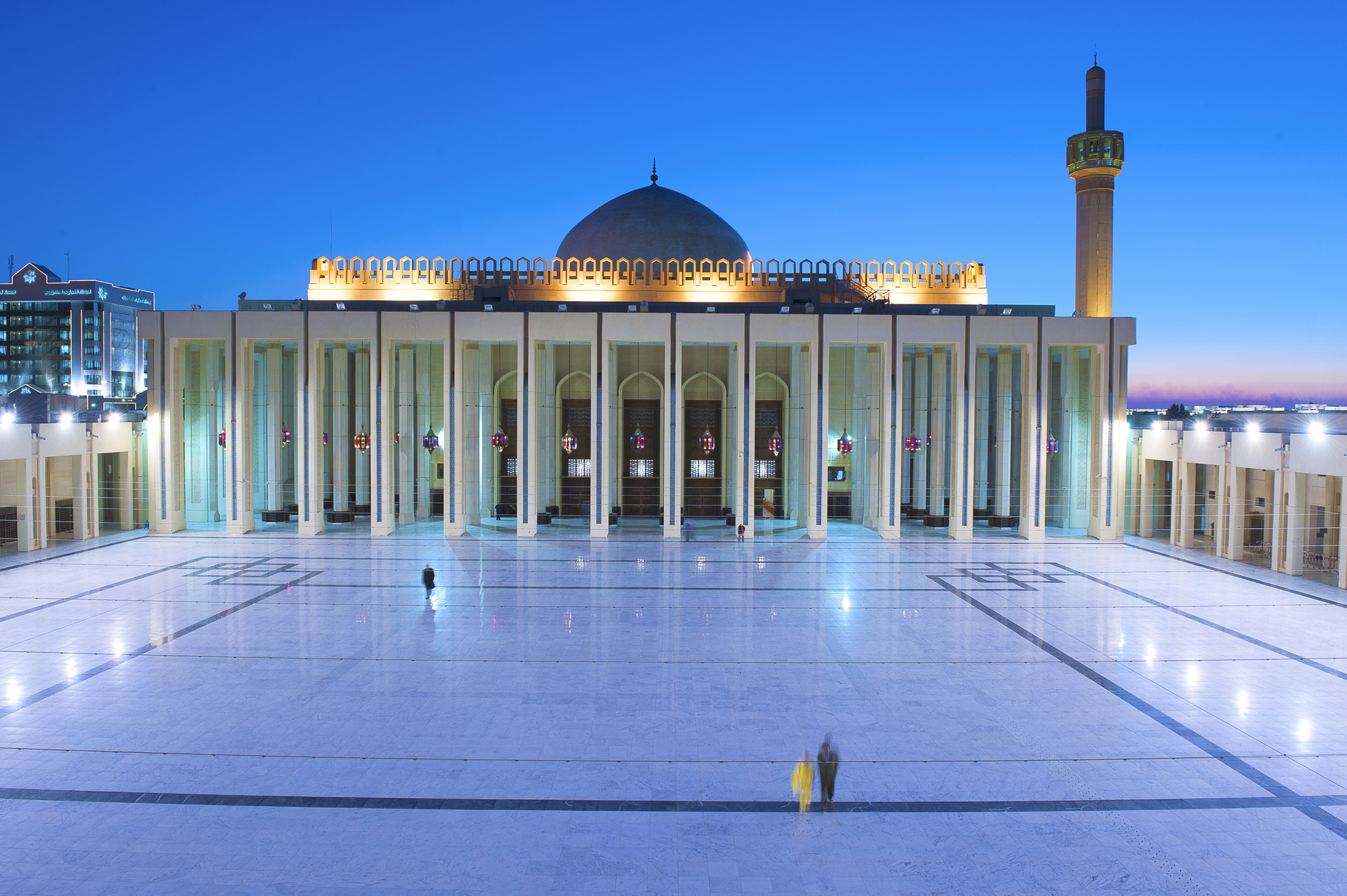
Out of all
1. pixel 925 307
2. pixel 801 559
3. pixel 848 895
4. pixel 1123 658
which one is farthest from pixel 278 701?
pixel 925 307

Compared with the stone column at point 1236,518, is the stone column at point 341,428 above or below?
above

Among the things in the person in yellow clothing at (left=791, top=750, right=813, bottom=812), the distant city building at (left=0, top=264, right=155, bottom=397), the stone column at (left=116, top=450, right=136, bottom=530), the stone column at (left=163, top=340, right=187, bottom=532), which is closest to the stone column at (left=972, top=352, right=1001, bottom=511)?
the person in yellow clothing at (left=791, top=750, right=813, bottom=812)

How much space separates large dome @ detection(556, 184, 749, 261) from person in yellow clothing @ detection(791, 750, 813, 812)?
95.6 feet

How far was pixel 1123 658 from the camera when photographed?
14492 millimetres

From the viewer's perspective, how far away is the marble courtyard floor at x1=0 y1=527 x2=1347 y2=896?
7.88 m

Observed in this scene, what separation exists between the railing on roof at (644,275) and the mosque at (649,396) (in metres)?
0.11

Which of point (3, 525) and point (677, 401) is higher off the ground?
point (677, 401)

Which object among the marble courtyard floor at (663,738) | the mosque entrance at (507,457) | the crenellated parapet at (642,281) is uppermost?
the crenellated parapet at (642,281)

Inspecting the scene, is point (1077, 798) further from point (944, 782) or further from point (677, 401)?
point (677, 401)

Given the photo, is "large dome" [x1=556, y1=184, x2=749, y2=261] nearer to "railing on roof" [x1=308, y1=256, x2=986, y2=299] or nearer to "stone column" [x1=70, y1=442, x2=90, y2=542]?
"railing on roof" [x1=308, y1=256, x2=986, y2=299]

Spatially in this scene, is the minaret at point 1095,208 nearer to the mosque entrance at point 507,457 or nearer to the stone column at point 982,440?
the stone column at point 982,440

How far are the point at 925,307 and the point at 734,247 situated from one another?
10.8 metres

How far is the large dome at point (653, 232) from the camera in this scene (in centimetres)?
3625

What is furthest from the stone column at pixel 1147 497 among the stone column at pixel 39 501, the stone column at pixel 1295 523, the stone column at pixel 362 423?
the stone column at pixel 39 501
